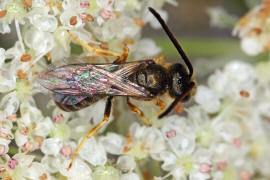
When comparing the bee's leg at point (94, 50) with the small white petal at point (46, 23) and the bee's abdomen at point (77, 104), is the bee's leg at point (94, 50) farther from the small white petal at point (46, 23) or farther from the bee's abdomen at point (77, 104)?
the bee's abdomen at point (77, 104)

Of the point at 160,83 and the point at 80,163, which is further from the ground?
the point at 160,83

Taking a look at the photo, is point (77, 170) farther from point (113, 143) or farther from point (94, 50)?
point (94, 50)

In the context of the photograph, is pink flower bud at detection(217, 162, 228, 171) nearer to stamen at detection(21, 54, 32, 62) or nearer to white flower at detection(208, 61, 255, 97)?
white flower at detection(208, 61, 255, 97)

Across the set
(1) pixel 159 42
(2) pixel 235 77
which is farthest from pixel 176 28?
(2) pixel 235 77

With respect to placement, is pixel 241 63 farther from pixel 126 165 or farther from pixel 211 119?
pixel 126 165

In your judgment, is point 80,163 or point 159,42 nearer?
point 80,163

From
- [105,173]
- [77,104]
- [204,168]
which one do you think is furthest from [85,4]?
[204,168]
